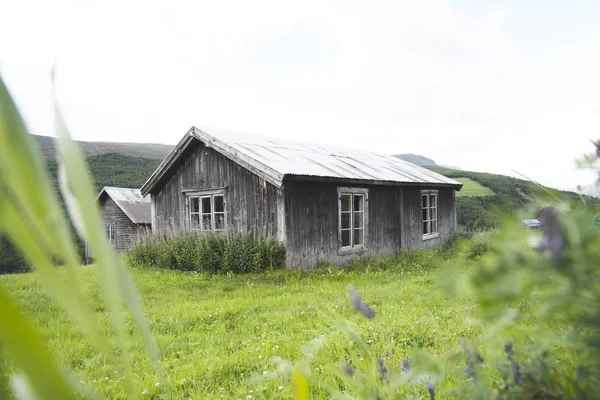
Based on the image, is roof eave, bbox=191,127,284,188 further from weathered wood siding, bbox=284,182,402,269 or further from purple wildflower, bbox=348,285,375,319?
purple wildflower, bbox=348,285,375,319

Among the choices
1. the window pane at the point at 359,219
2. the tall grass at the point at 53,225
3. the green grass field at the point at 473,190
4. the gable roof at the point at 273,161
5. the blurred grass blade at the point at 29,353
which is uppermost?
the gable roof at the point at 273,161

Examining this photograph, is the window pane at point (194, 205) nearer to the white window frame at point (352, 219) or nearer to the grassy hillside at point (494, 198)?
the white window frame at point (352, 219)

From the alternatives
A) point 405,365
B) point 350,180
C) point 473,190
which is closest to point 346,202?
point 350,180

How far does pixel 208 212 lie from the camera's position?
11.7 metres

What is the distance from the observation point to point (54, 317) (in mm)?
5664

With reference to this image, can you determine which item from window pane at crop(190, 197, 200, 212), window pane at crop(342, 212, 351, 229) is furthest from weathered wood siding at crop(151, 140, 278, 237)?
window pane at crop(342, 212, 351, 229)

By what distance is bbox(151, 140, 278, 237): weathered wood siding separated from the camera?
984 cm

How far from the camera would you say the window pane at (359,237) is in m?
11.4

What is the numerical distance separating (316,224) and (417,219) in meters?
4.94

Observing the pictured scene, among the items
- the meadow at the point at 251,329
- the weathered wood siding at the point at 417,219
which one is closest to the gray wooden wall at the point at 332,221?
the weathered wood siding at the point at 417,219

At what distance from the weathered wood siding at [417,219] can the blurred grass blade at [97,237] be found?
12.9 m

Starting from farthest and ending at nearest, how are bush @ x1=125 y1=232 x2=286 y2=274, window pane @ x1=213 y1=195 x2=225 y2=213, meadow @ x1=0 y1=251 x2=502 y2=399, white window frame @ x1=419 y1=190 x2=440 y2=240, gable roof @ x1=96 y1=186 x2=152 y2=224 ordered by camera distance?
gable roof @ x1=96 y1=186 x2=152 y2=224, white window frame @ x1=419 y1=190 x2=440 y2=240, window pane @ x1=213 y1=195 x2=225 y2=213, bush @ x1=125 y1=232 x2=286 y2=274, meadow @ x1=0 y1=251 x2=502 y2=399

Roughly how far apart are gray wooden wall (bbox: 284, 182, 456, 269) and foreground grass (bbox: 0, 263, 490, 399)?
154cm

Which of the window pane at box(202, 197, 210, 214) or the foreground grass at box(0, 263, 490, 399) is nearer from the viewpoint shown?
the foreground grass at box(0, 263, 490, 399)
